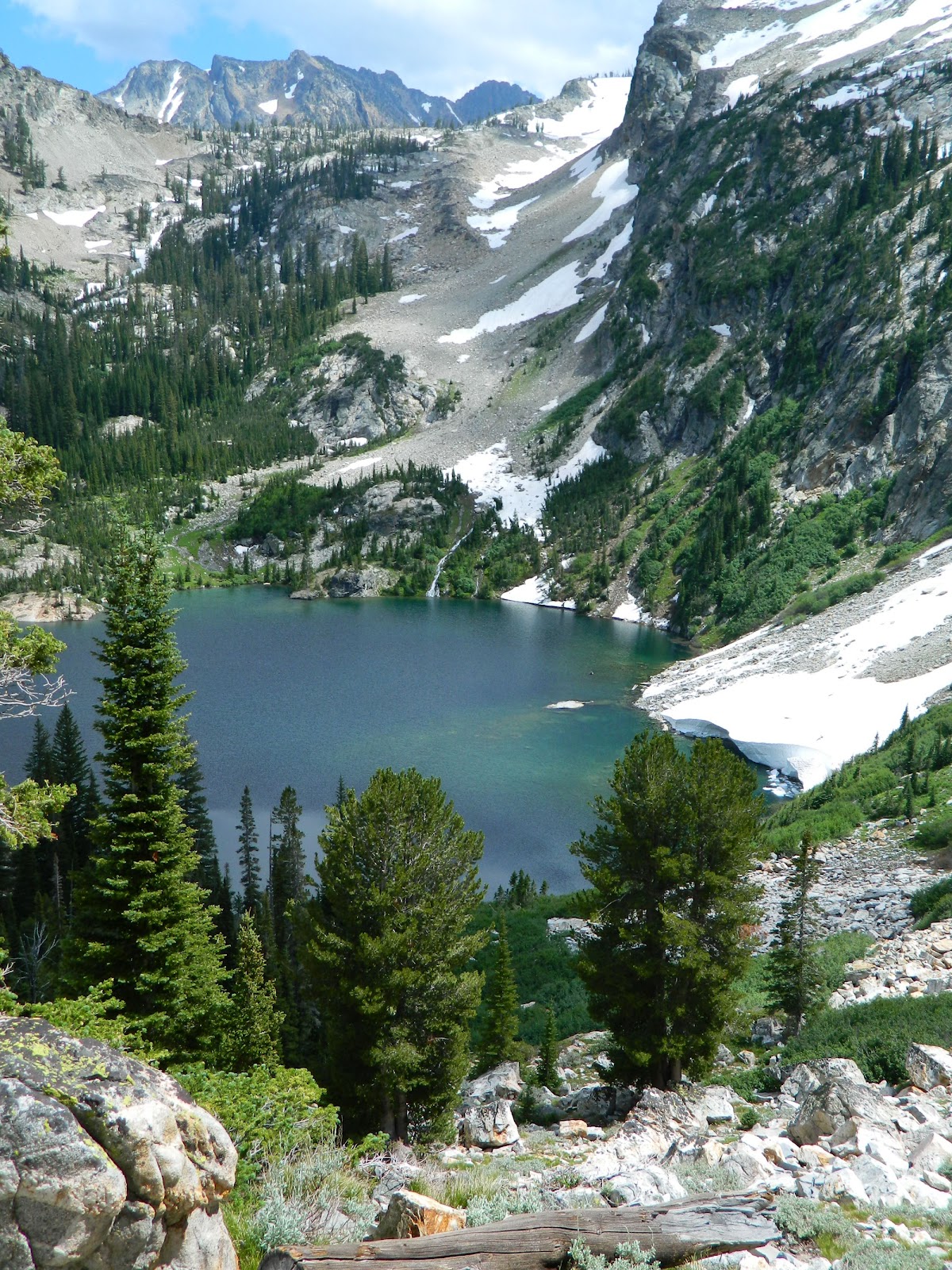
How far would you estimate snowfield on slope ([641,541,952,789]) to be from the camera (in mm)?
47500

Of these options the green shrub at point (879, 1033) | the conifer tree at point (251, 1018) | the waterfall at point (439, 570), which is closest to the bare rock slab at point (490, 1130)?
the green shrub at point (879, 1033)

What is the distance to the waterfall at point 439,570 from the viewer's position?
11869 centimetres

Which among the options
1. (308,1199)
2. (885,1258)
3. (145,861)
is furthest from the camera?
(145,861)

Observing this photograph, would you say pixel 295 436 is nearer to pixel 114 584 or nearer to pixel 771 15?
pixel 771 15

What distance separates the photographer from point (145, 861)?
644 inches

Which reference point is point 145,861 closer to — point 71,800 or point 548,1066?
point 548,1066

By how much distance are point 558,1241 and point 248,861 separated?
34.6m

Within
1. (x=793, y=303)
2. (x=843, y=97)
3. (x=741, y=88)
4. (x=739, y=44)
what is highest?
(x=739, y=44)

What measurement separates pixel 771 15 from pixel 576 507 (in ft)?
389

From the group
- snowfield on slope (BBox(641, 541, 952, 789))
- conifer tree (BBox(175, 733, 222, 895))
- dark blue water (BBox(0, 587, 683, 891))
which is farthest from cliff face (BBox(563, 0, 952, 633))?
conifer tree (BBox(175, 733, 222, 895))

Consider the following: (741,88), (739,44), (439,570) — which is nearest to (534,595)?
(439,570)

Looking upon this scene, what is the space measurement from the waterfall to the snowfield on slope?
54059 millimetres

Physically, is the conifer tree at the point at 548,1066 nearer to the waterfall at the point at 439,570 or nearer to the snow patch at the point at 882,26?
the waterfall at the point at 439,570

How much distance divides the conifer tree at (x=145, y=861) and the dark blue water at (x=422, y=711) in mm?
24110
